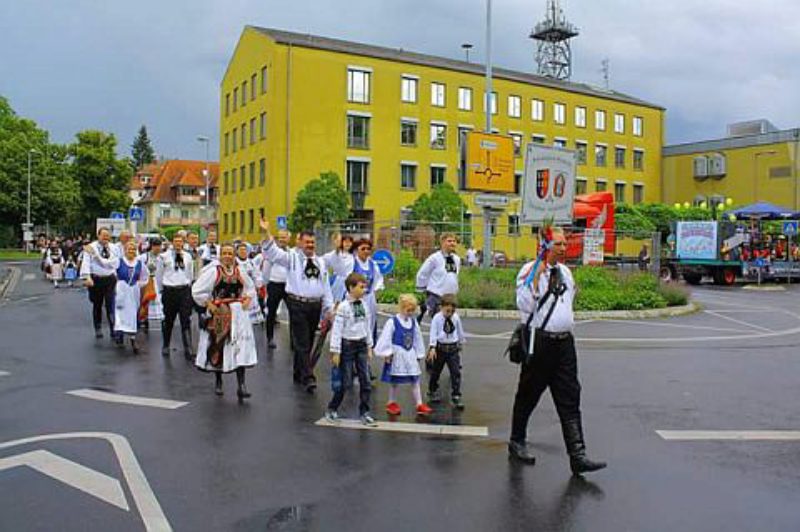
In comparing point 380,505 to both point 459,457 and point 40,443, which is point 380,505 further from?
point 40,443

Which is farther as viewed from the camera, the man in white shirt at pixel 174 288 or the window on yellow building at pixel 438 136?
the window on yellow building at pixel 438 136

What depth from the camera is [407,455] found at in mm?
6535

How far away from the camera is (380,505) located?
208 inches

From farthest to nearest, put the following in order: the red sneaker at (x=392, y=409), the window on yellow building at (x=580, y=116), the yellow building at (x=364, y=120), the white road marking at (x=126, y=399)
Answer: the window on yellow building at (x=580, y=116) < the yellow building at (x=364, y=120) < the white road marking at (x=126, y=399) < the red sneaker at (x=392, y=409)

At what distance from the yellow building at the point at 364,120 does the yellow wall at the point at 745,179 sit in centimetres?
811

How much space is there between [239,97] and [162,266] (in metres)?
52.0

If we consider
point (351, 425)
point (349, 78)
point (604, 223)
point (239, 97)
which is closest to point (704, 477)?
point (351, 425)

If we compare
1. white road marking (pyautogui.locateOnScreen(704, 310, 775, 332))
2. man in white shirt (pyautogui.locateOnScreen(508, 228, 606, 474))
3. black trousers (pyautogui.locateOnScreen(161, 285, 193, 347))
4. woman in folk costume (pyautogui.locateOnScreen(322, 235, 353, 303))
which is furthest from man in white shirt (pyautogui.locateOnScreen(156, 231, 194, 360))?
white road marking (pyautogui.locateOnScreen(704, 310, 775, 332))

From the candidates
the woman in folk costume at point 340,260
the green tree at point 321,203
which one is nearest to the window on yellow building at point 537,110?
the green tree at point 321,203

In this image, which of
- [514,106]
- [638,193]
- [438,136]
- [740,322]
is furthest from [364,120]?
[740,322]

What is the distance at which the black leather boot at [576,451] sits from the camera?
19.7ft

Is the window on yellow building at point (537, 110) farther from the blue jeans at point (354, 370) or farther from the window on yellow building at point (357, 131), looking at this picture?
the blue jeans at point (354, 370)

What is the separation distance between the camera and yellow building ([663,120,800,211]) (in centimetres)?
6106

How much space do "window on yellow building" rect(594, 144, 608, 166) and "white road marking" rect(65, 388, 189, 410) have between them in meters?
64.4
